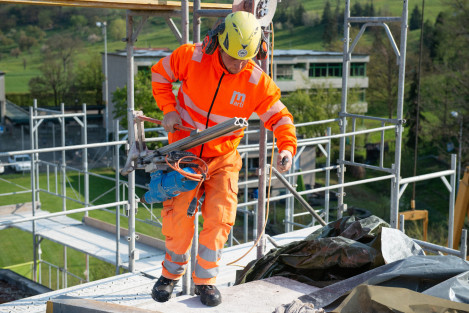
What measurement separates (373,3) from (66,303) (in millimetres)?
57253

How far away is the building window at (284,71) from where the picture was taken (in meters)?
46.3

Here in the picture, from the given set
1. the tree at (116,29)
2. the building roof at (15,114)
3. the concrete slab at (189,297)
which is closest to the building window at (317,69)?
the building roof at (15,114)

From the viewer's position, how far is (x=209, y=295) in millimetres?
4730

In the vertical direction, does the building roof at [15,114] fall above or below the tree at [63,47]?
below

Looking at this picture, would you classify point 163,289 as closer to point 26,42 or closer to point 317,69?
point 317,69

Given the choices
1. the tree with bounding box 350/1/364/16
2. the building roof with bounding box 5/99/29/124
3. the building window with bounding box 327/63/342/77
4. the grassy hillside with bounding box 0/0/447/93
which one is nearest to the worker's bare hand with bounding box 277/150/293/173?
the building window with bounding box 327/63/342/77

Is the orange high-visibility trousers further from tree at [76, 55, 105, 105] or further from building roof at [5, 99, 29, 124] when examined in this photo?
tree at [76, 55, 105, 105]

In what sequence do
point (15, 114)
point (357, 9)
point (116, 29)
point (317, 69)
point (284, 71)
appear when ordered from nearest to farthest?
point (284, 71) < point (317, 69) < point (15, 114) < point (357, 9) < point (116, 29)

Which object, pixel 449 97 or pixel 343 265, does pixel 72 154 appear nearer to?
pixel 449 97

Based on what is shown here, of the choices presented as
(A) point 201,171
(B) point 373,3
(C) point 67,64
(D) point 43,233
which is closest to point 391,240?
(A) point 201,171

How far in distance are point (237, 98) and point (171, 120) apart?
1.64 feet

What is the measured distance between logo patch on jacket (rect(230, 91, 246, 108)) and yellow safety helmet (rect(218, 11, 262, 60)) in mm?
304

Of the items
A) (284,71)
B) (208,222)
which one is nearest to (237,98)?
(208,222)

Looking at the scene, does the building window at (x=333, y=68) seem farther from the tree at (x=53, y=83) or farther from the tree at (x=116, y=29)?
the tree at (x=116, y=29)
